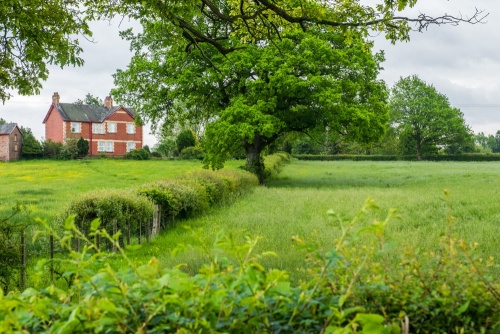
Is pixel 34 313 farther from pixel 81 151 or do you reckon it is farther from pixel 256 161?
pixel 81 151

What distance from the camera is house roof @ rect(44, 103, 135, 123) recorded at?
230 ft

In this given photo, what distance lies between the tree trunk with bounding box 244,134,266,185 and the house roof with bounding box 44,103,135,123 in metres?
46.3

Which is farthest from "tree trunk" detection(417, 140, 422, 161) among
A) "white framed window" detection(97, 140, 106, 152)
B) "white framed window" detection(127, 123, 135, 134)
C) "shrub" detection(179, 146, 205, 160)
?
"white framed window" detection(97, 140, 106, 152)

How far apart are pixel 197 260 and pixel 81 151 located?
5785 cm

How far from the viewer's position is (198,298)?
2.11 meters

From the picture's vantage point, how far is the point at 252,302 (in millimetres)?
2121

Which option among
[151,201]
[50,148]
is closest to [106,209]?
[151,201]

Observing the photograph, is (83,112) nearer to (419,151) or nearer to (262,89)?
(262,89)

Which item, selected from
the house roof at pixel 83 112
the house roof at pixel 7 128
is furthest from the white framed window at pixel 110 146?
the house roof at pixel 7 128

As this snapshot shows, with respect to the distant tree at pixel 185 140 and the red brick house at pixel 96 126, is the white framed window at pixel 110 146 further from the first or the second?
the distant tree at pixel 185 140

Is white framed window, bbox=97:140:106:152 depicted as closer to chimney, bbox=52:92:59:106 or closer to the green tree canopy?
chimney, bbox=52:92:59:106

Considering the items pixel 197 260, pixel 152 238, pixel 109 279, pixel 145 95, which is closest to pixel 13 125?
pixel 145 95

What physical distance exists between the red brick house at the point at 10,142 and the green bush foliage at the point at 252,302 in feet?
217

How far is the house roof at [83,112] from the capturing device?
230 feet
